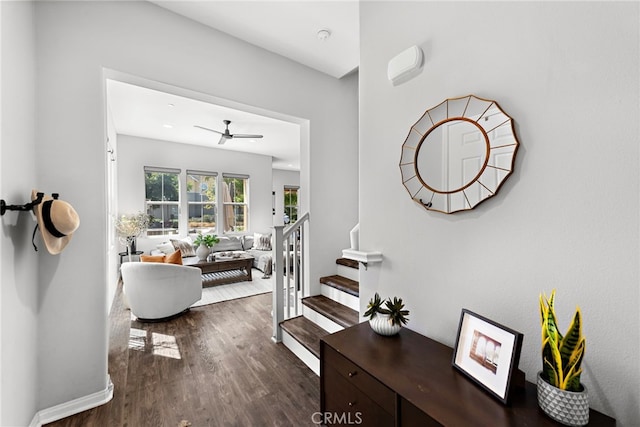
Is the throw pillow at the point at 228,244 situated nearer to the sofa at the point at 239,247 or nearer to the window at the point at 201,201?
the sofa at the point at 239,247

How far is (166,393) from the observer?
6.43 ft

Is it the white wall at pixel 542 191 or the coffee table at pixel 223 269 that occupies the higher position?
the white wall at pixel 542 191

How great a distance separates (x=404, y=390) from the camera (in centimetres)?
100

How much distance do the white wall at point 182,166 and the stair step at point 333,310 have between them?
4678 mm

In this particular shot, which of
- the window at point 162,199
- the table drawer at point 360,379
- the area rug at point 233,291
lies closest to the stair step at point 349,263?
the table drawer at point 360,379

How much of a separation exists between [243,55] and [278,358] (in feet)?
9.59

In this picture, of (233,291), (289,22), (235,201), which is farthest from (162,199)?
(289,22)

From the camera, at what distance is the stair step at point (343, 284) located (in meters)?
2.56

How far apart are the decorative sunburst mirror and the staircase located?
137 centimetres

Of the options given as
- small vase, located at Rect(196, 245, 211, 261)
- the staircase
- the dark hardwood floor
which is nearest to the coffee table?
small vase, located at Rect(196, 245, 211, 261)

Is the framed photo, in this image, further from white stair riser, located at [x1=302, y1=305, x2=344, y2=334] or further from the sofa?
the sofa

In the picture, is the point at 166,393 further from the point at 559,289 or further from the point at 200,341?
the point at 559,289

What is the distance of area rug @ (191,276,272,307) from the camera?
4.08m

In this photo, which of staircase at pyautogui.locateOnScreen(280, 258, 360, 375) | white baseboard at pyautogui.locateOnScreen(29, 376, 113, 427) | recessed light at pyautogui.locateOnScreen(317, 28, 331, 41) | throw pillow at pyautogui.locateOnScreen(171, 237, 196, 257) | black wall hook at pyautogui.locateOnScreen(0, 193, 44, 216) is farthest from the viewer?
throw pillow at pyautogui.locateOnScreen(171, 237, 196, 257)
